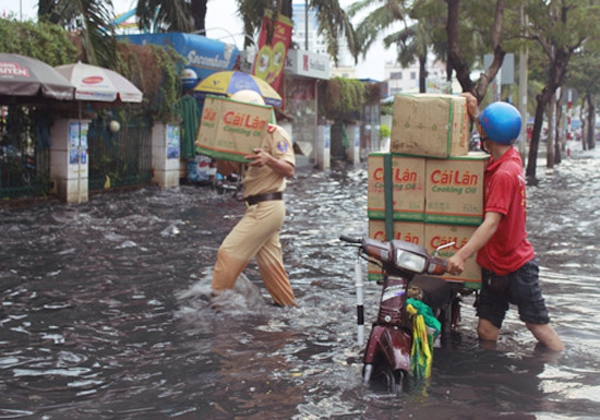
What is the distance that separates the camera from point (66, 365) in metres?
5.46

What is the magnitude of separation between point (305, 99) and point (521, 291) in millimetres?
28590

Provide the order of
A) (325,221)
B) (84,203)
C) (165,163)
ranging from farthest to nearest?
1. (165,163)
2. (84,203)
3. (325,221)

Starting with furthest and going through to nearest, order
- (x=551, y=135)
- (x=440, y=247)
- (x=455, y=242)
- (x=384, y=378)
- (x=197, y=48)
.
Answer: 1. (x=551, y=135)
2. (x=197, y=48)
3. (x=455, y=242)
4. (x=440, y=247)
5. (x=384, y=378)

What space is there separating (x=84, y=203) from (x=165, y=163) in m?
4.02

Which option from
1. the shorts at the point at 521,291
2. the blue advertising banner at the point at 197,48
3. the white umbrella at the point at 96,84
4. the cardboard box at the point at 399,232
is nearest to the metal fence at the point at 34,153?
the white umbrella at the point at 96,84

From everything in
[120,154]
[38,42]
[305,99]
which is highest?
[305,99]

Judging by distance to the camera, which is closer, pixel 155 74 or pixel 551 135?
pixel 155 74

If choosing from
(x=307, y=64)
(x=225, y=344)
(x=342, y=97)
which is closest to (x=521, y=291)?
(x=225, y=344)

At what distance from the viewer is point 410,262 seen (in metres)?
4.58

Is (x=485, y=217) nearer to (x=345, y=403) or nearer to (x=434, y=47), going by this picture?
(x=345, y=403)

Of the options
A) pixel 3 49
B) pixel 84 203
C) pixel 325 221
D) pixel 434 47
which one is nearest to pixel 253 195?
pixel 325 221

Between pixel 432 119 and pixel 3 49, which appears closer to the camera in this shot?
pixel 432 119

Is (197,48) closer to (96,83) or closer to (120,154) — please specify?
(120,154)

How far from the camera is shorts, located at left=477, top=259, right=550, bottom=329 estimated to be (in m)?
5.09
